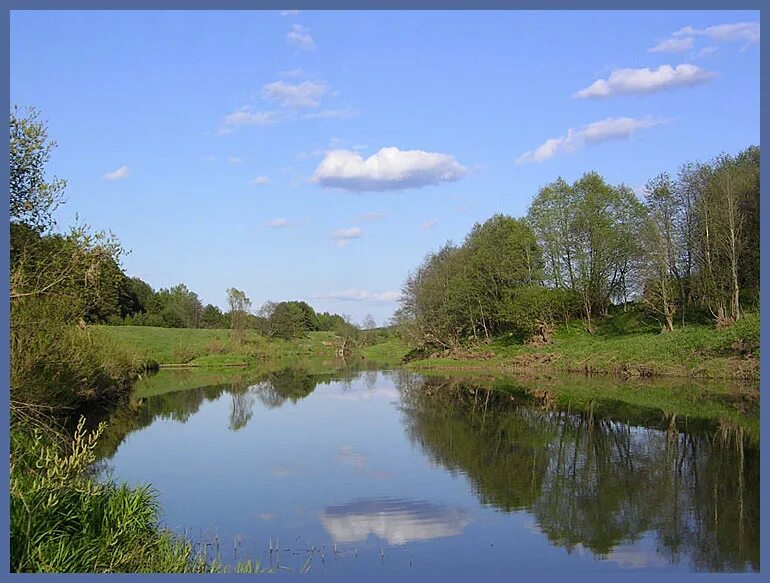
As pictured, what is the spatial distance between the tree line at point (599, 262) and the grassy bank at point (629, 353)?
4.00 feet

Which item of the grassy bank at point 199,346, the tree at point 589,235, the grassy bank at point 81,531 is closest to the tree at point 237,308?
the grassy bank at point 199,346

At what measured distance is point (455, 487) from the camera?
15250mm

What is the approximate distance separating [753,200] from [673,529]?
29243mm

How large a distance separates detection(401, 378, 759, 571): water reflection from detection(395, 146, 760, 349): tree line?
16.6 m

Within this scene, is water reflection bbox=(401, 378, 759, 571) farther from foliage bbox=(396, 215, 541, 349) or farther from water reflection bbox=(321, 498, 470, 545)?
Answer: foliage bbox=(396, 215, 541, 349)

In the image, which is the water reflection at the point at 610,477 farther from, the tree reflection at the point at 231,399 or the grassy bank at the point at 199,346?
the grassy bank at the point at 199,346

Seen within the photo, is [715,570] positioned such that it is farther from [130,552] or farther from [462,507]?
[130,552]

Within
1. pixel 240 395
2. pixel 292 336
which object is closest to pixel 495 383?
pixel 240 395

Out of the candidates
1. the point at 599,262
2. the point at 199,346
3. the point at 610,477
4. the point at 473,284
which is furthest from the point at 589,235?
the point at 199,346

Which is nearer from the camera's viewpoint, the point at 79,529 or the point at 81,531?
the point at 81,531

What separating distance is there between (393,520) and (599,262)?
123ft

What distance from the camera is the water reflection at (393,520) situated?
1184 centimetres

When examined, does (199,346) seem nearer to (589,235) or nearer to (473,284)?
(473,284)

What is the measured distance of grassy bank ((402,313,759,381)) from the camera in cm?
3238
